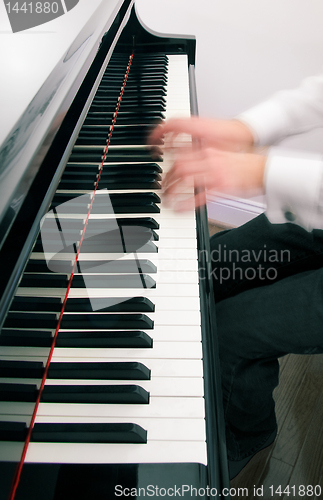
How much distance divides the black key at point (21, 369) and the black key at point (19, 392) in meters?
0.01

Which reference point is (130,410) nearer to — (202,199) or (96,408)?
(96,408)

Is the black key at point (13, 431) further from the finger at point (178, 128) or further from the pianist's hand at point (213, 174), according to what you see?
the finger at point (178, 128)

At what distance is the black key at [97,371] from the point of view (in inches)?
21.1

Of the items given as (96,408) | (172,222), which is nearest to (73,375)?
(96,408)

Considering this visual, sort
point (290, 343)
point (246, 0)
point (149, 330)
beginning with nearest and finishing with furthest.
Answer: point (149, 330) → point (290, 343) → point (246, 0)

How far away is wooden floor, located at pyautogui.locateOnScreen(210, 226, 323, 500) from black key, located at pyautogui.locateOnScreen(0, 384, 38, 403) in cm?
89

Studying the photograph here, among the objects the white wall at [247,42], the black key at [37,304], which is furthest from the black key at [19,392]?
the white wall at [247,42]

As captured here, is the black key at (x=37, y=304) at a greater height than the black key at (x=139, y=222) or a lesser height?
lesser

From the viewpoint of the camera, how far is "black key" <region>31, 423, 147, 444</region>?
0.48m

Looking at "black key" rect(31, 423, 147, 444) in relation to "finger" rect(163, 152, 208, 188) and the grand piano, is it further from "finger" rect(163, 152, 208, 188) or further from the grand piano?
"finger" rect(163, 152, 208, 188)

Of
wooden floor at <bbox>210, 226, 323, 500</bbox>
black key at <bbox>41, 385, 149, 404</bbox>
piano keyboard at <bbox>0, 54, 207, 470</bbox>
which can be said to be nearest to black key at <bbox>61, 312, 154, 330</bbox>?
→ piano keyboard at <bbox>0, 54, 207, 470</bbox>

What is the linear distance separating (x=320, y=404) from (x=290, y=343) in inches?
26.9

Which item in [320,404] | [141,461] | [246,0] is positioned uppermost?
[246,0]

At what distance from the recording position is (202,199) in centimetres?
84
